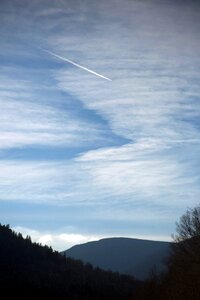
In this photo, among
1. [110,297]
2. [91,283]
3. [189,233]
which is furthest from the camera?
[91,283]

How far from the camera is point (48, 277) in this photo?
157m

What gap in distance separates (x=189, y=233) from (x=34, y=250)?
149712 mm

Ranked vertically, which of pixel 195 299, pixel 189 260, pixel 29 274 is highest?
pixel 29 274

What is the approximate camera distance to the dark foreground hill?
133 m

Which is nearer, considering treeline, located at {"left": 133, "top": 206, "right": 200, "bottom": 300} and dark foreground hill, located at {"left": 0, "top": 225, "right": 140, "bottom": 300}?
treeline, located at {"left": 133, "top": 206, "right": 200, "bottom": 300}

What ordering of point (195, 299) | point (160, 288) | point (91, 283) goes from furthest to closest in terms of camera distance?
point (91, 283) < point (160, 288) < point (195, 299)

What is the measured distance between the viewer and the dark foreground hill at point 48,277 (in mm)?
133250

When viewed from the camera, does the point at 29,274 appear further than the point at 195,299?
Yes

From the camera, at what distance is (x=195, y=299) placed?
145 ft

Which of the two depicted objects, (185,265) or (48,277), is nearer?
(185,265)

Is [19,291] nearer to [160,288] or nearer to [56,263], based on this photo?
[56,263]

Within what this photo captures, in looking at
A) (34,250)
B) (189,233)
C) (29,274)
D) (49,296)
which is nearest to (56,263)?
(34,250)

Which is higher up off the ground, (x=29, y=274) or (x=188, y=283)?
(x=29, y=274)

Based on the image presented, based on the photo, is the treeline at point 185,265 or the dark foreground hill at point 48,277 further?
the dark foreground hill at point 48,277
